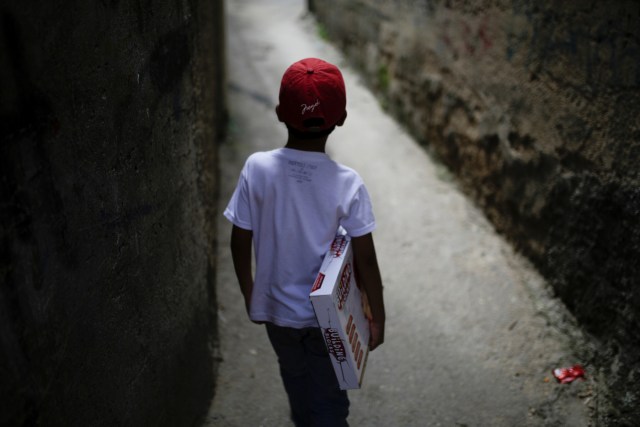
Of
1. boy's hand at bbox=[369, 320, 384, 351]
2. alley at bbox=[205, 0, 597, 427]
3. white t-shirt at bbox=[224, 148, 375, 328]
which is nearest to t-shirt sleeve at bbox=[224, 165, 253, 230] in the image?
white t-shirt at bbox=[224, 148, 375, 328]

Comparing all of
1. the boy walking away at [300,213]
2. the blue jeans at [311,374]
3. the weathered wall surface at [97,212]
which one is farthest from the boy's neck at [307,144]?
the blue jeans at [311,374]

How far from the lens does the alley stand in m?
2.67

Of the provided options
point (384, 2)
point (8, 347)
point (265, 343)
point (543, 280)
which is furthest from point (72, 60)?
point (384, 2)

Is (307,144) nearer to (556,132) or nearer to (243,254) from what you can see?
(243,254)

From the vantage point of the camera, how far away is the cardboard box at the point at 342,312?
169 centimetres

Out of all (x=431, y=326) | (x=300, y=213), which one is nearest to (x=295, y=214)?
(x=300, y=213)

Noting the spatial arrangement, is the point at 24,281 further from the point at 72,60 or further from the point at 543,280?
the point at 543,280

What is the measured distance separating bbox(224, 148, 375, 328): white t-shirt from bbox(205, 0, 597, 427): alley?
0.91 metres

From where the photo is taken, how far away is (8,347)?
1.21m

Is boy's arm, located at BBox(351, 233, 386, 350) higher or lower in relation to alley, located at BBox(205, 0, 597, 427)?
higher

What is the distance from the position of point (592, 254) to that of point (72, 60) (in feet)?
7.98

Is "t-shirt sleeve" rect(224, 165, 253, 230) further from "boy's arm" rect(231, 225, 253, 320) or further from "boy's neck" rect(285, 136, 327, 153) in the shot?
"boy's neck" rect(285, 136, 327, 153)

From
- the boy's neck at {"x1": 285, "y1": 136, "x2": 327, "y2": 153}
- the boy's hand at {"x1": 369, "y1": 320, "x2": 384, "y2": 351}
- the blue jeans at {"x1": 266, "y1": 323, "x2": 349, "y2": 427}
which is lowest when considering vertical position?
the blue jeans at {"x1": 266, "y1": 323, "x2": 349, "y2": 427}

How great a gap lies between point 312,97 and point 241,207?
1.35 feet
